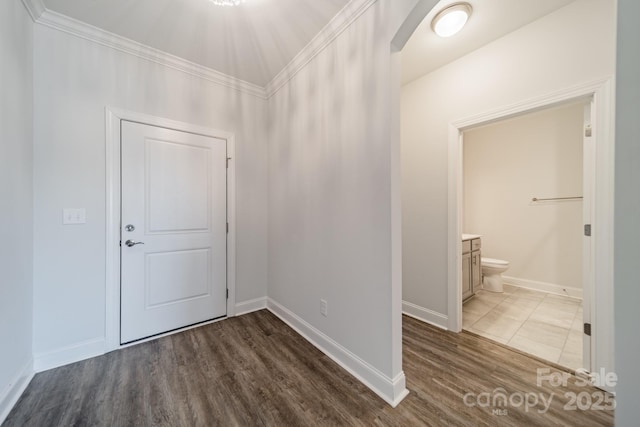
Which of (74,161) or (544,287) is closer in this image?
(74,161)

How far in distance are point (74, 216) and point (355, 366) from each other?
245 cm

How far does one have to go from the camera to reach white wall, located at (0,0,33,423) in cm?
130

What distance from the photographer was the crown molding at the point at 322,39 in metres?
1.60

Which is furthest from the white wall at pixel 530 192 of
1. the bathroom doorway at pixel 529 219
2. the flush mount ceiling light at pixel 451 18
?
the flush mount ceiling light at pixel 451 18

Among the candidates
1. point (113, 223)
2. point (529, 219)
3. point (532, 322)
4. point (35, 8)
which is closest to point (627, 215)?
point (532, 322)

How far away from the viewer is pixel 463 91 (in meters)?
2.21

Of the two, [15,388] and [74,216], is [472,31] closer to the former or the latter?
[74,216]

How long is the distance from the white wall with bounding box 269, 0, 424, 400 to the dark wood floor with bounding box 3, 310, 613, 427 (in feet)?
0.71

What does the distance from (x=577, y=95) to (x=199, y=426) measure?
3218 mm

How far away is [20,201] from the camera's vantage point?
1.48 m

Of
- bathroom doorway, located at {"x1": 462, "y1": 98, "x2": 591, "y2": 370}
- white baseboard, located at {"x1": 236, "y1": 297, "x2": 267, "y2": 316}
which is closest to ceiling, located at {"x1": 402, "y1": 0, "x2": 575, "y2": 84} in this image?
bathroom doorway, located at {"x1": 462, "y1": 98, "x2": 591, "y2": 370}

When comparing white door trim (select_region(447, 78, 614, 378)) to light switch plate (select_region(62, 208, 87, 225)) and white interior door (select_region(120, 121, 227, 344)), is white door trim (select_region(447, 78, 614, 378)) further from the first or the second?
light switch plate (select_region(62, 208, 87, 225))

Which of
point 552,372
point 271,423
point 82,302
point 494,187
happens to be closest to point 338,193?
point 271,423

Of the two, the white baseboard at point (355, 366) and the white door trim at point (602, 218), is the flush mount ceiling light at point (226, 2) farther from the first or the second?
the white baseboard at point (355, 366)
